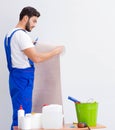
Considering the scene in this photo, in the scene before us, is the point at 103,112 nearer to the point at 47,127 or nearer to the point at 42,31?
the point at 42,31

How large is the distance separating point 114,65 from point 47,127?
4.85 feet

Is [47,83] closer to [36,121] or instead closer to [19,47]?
[19,47]

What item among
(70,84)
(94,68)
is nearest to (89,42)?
(94,68)

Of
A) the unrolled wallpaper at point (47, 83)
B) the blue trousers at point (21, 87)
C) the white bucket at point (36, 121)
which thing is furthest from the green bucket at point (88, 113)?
the unrolled wallpaper at point (47, 83)

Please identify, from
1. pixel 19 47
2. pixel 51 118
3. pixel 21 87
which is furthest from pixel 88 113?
pixel 19 47

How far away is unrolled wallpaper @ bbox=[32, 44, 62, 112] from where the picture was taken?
274 centimetres

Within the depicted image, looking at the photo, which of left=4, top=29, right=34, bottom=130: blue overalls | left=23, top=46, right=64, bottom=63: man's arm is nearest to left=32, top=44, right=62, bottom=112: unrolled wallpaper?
left=23, top=46, right=64, bottom=63: man's arm

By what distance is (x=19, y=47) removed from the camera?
2461 millimetres

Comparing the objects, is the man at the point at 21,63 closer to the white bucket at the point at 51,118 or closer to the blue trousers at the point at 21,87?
the blue trousers at the point at 21,87

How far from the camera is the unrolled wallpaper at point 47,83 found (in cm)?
274

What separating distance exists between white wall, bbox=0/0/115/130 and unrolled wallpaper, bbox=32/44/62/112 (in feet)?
0.93

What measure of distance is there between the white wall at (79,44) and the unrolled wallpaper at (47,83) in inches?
11.1

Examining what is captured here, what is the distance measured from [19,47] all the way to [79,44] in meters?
0.81

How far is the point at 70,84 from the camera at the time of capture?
Answer: 3.06m
